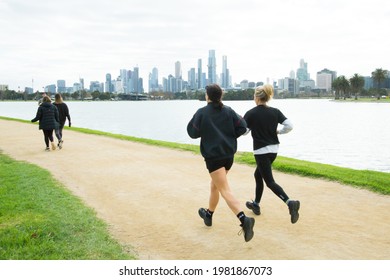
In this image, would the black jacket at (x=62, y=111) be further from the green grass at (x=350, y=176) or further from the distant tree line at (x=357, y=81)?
the distant tree line at (x=357, y=81)

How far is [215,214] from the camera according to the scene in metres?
7.52

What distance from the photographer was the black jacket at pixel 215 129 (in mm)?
6094

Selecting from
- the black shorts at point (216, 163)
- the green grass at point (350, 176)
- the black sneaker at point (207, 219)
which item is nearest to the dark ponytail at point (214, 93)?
the black shorts at point (216, 163)

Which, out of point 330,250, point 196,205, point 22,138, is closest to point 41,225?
point 196,205

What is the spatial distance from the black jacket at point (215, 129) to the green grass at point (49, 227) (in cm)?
184

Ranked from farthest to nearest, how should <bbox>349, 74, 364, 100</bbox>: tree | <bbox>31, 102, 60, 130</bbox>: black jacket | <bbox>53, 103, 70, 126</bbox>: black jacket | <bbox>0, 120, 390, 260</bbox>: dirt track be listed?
<bbox>349, 74, 364, 100</bbox>: tree < <bbox>53, 103, 70, 126</bbox>: black jacket < <bbox>31, 102, 60, 130</bbox>: black jacket < <bbox>0, 120, 390, 260</bbox>: dirt track

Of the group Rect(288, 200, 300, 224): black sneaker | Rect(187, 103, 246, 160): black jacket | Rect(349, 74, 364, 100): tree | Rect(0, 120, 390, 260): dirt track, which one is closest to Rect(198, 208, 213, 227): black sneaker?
Rect(0, 120, 390, 260): dirt track

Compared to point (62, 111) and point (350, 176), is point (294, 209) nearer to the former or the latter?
point (350, 176)

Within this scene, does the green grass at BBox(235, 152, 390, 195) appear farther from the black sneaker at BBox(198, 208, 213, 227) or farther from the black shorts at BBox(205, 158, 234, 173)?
the black shorts at BBox(205, 158, 234, 173)

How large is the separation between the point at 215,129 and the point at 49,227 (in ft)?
9.52

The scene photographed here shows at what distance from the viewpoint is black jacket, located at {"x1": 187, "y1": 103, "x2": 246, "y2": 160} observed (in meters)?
6.09

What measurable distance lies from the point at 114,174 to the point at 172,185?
2131mm

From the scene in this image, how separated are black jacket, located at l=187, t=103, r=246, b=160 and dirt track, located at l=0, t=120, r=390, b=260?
1.27 meters

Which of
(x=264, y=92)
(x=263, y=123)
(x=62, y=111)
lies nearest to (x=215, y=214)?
(x=263, y=123)
